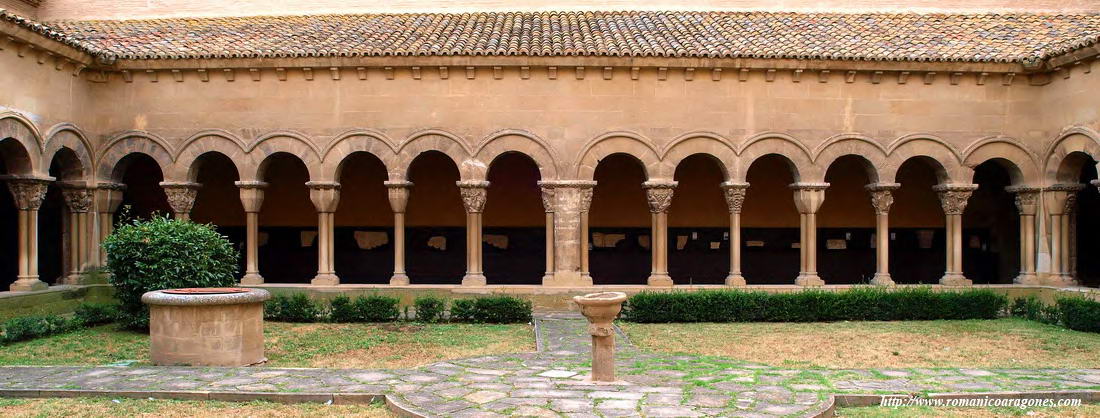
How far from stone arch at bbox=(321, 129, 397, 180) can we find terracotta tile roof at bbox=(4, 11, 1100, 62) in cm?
145

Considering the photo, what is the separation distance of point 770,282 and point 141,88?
13038 mm

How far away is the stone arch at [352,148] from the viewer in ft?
53.1

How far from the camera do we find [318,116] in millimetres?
16281

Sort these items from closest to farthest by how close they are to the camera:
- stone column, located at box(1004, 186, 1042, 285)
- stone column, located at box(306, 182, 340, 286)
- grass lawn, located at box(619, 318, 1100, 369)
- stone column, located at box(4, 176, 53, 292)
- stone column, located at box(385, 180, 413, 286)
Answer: grass lawn, located at box(619, 318, 1100, 369), stone column, located at box(4, 176, 53, 292), stone column, located at box(385, 180, 413, 286), stone column, located at box(306, 182, 340, 286), stone column, located at box(1004, 186, 1042, 285)

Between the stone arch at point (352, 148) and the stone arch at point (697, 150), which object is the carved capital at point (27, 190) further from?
the stone arch at point (697, 150)

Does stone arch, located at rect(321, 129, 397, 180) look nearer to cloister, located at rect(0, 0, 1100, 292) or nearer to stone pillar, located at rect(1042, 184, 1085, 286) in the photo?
cloister, located at rect(0, 0, 1100, 292)

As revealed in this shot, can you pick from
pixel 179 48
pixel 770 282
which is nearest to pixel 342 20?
pixel 179 48

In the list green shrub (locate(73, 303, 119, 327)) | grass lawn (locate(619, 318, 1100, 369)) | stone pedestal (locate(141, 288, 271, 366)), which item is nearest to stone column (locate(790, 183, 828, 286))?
grass lawn (locate(619, 318, 1100, 369))

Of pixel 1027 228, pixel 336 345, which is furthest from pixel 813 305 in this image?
pixel 336 345

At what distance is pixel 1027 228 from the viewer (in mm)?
16750

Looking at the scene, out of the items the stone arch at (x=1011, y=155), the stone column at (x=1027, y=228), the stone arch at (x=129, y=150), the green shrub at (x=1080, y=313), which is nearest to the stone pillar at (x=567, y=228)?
the stone arch at (x=129, y=150)

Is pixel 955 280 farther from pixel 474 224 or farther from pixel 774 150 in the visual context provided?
pixel 474 224

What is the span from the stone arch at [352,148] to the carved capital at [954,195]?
10.0 meters

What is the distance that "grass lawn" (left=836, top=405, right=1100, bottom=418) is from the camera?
777cm
